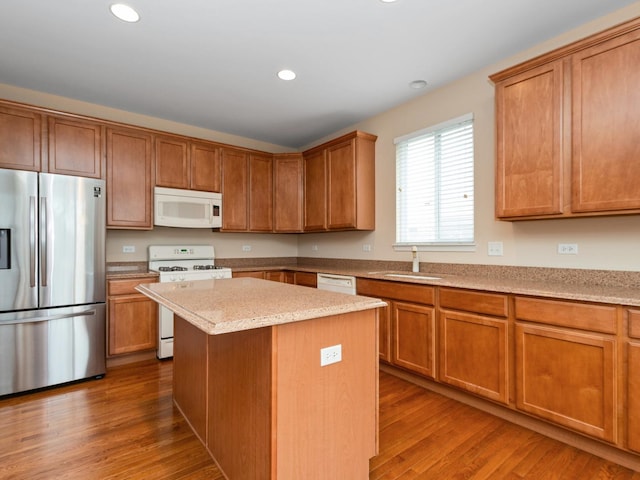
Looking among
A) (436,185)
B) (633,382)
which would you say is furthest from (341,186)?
(633,382)

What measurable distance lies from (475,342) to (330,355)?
141 cm

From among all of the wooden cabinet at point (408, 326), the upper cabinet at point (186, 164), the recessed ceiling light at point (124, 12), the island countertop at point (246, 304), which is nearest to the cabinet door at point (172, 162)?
the upper cabinet at point (186, 164)

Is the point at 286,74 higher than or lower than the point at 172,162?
higher

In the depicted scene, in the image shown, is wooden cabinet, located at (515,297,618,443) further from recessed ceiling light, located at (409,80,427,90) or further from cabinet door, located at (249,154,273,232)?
cabinet door, located at (249,154,273,232)

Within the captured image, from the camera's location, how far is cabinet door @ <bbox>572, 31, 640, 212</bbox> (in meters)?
1.94

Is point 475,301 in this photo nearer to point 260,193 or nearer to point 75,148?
point 260,193

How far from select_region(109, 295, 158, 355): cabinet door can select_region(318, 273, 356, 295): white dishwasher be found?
176 centimetres

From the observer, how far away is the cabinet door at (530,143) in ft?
7.31

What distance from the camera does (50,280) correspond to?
111 inches

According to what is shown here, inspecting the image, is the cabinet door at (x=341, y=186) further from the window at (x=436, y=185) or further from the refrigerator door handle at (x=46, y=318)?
the refrigerator door handle at (x=46, y=318)

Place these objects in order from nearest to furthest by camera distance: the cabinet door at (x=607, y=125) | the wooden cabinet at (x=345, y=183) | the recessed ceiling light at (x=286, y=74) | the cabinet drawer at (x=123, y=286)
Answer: the cabinet door at (x=607, y=125) < the recessed ceiling light at (x=286, y=74) < the cabinet drawer at (x=123, y=286) < the wooden cabinet at (x=345, y=183)

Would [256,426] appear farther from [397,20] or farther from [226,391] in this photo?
[397,20]

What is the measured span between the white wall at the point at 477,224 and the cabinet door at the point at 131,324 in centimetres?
71

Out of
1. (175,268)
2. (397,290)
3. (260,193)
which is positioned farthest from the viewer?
(260,193)
